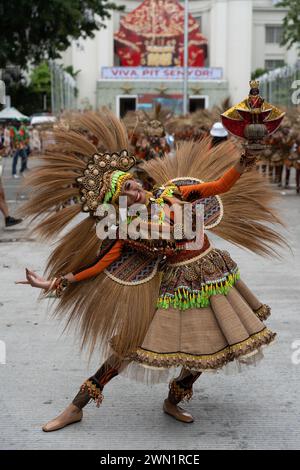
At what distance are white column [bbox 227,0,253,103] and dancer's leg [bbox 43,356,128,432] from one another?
58.7m

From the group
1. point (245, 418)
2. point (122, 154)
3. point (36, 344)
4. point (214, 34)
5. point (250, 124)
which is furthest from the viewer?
point (214, 34)

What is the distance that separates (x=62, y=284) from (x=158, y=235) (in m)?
0.57

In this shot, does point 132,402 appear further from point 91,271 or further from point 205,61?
point 205,61

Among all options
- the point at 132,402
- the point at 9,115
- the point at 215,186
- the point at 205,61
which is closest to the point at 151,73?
the point at 205,61

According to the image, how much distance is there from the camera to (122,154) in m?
3.74

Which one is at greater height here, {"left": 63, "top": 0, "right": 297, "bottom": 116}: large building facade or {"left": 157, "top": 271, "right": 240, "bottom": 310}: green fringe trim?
{"left": 63, "top": 0, "right": 297, "bottom": 116}: large building facade

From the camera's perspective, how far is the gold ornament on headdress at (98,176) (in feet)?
12.1

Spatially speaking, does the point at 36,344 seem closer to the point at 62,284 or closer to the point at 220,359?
the point at 62,284

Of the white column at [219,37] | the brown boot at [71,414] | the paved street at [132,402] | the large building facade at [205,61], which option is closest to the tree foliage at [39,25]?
the paved street at [132,402]

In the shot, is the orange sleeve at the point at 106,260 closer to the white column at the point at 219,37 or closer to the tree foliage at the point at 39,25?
the tree foliage at the point at 39,25

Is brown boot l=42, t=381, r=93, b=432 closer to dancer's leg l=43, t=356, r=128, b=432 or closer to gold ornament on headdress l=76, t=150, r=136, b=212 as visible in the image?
dancer's leg l=43, t=356, r=128, b=432

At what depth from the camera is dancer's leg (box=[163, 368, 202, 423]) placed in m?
3.94

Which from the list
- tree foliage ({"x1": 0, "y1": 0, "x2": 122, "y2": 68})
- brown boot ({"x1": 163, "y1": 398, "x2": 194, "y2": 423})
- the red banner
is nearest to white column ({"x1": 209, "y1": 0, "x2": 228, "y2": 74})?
the red banner
